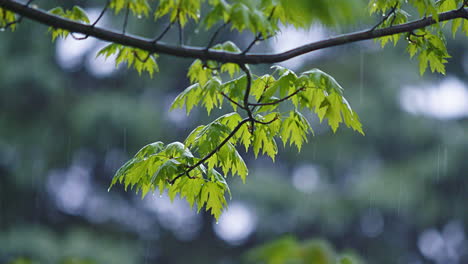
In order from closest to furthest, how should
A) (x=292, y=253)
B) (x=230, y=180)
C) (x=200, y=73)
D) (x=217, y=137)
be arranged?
1. (x=292, y=253)
2. (x=217, y=137)
3. (x=200, y=73)
4. (x=230, y=180)

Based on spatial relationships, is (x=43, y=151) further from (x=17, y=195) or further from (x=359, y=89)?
(x=359, y=89)

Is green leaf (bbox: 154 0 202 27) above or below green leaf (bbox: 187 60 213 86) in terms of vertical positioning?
above

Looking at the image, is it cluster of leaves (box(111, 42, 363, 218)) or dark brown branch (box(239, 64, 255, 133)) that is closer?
dark brown branch (box(239, 64, 255, 133))

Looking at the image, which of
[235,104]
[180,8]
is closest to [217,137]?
[235,104]

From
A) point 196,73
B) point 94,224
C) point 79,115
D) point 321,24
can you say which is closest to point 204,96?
point 196,73

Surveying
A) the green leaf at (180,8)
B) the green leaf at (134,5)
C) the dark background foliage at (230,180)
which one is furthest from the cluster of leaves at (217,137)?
the dark background foliage at (230,180)

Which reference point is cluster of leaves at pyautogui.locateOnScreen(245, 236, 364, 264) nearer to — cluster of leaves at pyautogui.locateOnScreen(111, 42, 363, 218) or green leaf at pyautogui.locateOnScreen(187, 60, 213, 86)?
cluster of leaves at pyautogui.locateOnScreen(111, 42, 363, 218)

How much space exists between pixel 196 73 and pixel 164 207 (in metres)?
8.86

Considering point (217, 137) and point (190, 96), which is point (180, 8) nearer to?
point (190, 96)

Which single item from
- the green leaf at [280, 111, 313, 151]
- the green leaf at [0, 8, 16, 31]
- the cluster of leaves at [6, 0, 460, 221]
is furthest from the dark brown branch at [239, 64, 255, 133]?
the green leaf at [0, 8, 16, 31]

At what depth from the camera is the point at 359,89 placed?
1008 centimetres

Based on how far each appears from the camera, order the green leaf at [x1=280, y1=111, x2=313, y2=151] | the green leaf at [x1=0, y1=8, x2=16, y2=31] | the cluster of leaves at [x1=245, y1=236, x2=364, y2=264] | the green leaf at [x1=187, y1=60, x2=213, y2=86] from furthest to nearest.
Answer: the green leaf at [x1=187, y1=60, x2=213, y2=86] → the green leaf at [x1=280, y1=111, x2=313, y2=151] → the green leaf at [x1=0, y1=8, x2=16, y2=31] → the cluster of leaves at [x1=245, y1=236, x2=364, y2=264]

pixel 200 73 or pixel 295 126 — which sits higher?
pixel 200 73

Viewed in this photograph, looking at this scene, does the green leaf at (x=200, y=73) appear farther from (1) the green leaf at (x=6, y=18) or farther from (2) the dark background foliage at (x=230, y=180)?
(2) the dark background foliage at (x=230, y=180)
